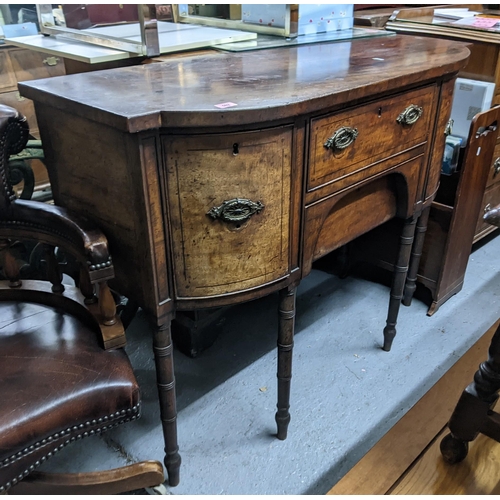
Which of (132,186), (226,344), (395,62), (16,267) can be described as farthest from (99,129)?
(226,344)

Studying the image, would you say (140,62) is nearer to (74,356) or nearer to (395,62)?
(395,62)

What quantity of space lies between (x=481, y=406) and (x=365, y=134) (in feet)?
2.15

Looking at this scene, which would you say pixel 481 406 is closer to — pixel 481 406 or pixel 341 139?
pixel 481 406

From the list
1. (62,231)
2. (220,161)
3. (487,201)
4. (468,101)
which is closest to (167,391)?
(62,231)

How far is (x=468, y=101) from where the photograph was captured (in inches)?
73.1

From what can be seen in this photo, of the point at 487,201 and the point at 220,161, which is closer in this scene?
the point at 220,161

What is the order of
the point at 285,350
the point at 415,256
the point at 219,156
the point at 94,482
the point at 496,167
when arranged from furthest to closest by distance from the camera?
the point at 496,167, the point at 415,256, the point at 285,350, the point at 94,482, the point at 219,156

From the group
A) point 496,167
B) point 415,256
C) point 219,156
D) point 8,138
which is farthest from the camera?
point 496,167

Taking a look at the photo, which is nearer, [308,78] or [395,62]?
[308,78]

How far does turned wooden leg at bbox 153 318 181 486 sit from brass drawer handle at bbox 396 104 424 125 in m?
0.72

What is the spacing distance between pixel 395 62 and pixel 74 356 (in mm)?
998

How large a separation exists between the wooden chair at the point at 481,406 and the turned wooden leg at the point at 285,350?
1.30ft

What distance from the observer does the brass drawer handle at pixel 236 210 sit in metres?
0.92

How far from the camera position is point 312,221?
3.58ft
